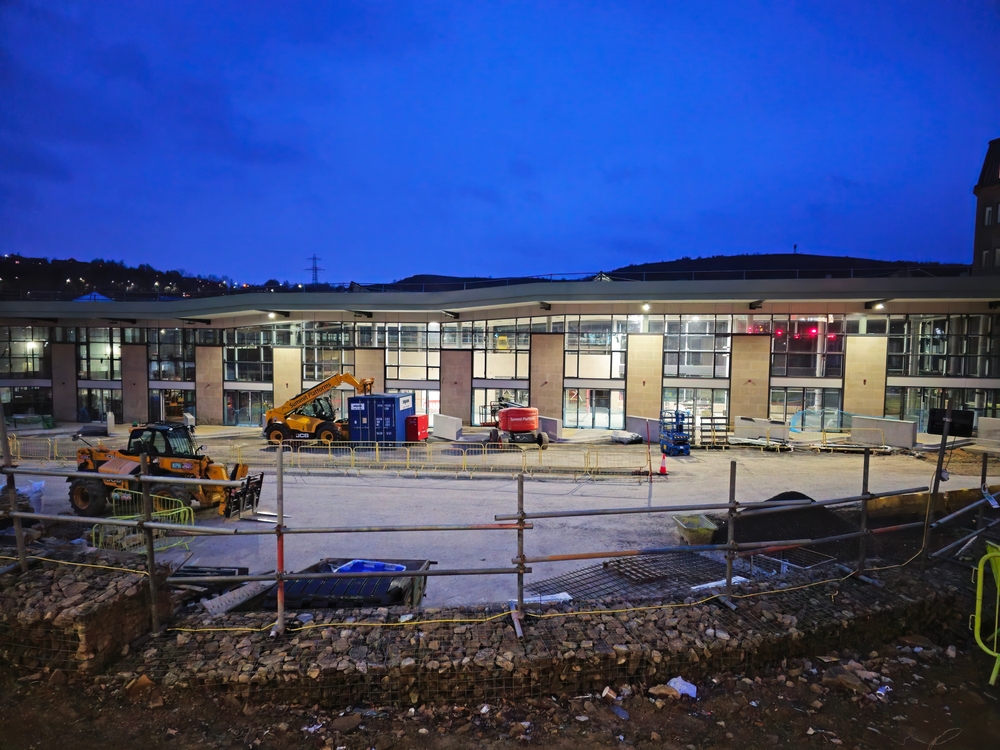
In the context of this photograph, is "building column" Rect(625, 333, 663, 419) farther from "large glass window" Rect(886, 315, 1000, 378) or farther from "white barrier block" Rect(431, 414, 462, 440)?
"large glass window" Rect(886, 315, 1000, 378)

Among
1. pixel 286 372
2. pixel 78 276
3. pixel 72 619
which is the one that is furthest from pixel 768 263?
pixel 78 276

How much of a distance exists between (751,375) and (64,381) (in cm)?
4314

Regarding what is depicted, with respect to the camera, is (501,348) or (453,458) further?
(501,348)

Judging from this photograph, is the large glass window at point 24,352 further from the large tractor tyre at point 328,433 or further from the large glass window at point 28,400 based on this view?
the large tractor tyre at point 328,433

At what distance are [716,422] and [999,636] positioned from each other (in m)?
20.9

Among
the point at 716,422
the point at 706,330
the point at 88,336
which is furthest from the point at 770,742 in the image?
the point at 88,336

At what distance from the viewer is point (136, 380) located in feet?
110

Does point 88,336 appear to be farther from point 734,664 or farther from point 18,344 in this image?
point 734,664

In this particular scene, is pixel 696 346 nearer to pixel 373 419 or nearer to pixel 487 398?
pixel 487 398

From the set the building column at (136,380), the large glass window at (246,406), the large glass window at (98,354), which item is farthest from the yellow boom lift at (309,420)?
the large glass window at (98,354)

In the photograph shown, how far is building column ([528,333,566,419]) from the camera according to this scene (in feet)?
94.9

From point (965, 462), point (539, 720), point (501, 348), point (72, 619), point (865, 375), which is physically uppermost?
point (501, 348)

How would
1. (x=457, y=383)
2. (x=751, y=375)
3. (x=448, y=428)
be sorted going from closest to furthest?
(x=448, y=428), (x=751, y=375), (x=457, y=383)

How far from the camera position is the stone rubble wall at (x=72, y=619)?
438cm
